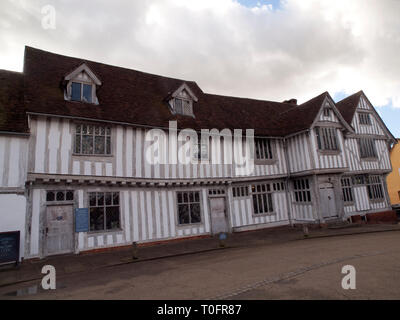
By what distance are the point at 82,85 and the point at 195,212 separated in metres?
8.31

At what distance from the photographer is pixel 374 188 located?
723 inches

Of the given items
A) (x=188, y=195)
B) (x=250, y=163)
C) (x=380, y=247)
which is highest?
(x=250, y=163)

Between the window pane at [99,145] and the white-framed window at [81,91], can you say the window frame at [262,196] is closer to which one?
the window pane at [99,145]

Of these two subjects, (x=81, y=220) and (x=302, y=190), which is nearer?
(x=81, y=220)

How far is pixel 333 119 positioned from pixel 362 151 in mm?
4384

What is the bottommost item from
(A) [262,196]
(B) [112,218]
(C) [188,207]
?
(B) [112,218]

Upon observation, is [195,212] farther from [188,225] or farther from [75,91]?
[75,91]

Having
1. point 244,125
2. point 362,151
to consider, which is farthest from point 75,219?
point 362,151

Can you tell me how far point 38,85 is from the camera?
1075cm

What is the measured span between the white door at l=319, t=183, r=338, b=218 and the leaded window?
16.2 feet

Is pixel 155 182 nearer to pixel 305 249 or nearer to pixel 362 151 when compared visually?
pixel 305 249

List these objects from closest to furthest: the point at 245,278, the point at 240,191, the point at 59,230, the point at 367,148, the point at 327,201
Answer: the point at 245,278 < the point at 59,230 < the point at 240,191 < the point at 327,201 < the point at 367,148

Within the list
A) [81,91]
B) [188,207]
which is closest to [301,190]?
[188,207]

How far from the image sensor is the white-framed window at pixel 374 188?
59.4ft
